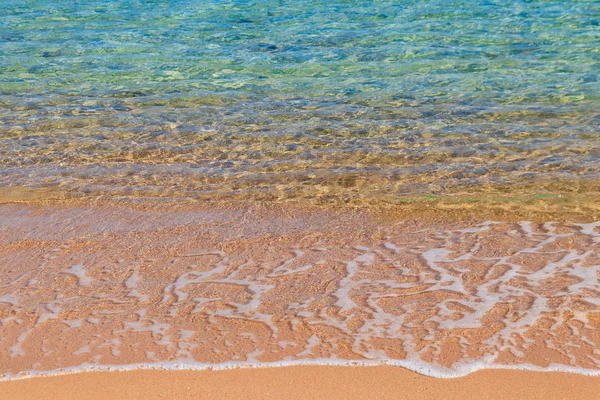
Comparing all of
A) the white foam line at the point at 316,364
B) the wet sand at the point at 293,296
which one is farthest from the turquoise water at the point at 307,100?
the white foam line at the point at 316,364

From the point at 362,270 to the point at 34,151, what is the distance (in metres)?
3.59

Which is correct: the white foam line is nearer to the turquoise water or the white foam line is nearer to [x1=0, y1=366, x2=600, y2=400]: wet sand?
[x1=0, y1=366, x2=600, y2=400]: wet sand

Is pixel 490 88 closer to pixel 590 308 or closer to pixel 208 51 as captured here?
pixel 208 51

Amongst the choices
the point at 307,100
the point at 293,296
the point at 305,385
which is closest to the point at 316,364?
the point at 305,385

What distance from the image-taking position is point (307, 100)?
25.5 ft

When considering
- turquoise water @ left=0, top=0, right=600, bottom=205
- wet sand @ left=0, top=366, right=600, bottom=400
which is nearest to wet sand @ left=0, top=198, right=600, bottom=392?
wet sand @ left=0, top=366, right=600, bottom=400

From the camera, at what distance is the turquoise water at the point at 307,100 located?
19.0 feet

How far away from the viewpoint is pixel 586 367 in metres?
3.16

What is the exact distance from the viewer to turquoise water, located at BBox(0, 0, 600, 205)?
5777mm

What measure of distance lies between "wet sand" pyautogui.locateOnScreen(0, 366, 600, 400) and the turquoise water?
7.77ft

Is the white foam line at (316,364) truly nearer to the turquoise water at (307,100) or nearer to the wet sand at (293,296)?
the wet sand at (293,296)

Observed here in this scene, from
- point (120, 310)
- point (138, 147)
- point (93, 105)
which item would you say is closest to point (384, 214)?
point (120, 310)

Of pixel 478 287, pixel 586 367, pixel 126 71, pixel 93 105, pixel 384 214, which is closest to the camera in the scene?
pixel 586 367

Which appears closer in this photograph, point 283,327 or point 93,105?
point 283,327
